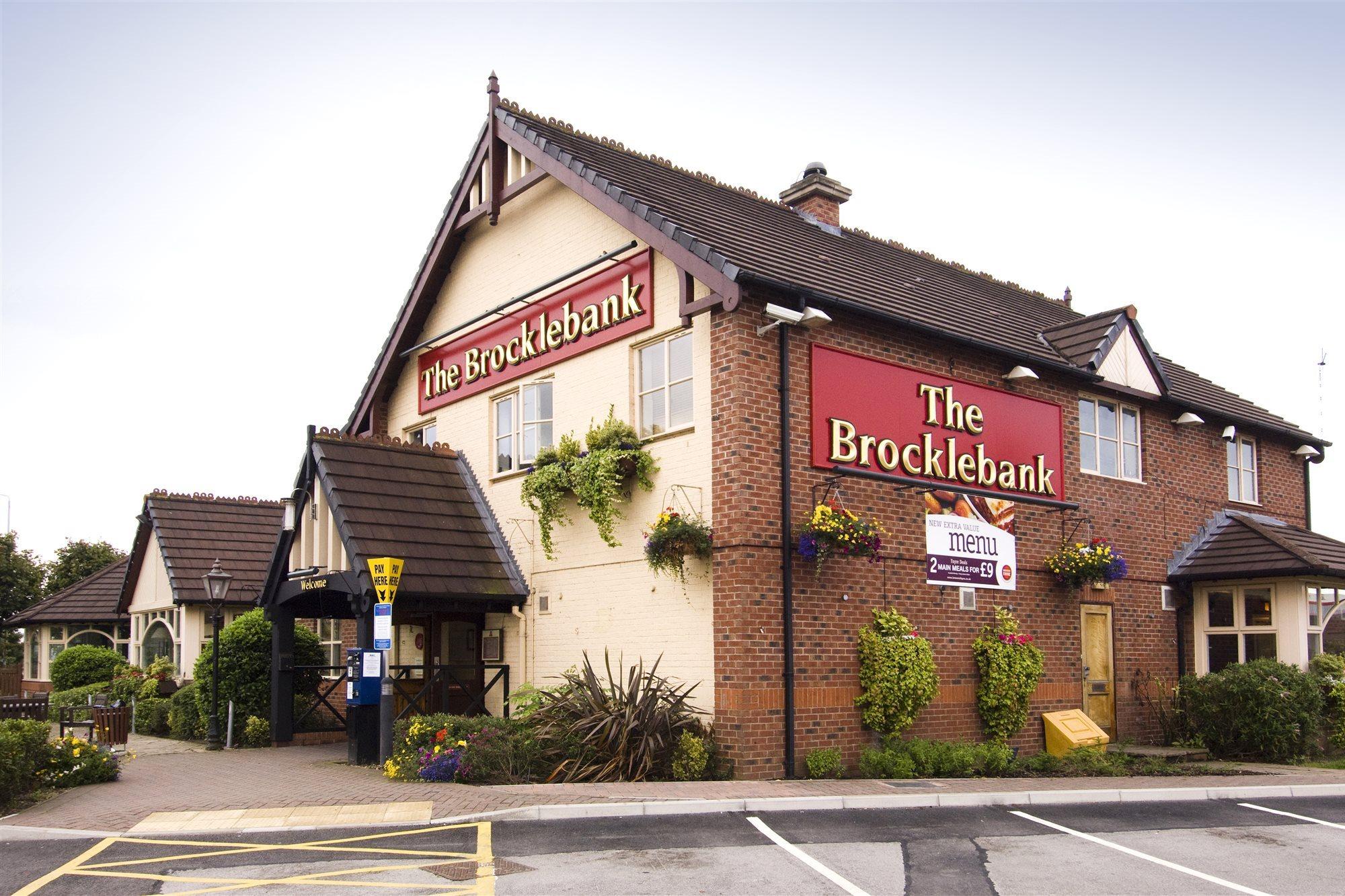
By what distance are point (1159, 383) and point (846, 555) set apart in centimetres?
871

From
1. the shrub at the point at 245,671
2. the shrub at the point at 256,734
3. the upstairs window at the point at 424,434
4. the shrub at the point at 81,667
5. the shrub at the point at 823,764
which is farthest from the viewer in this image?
the shrub at the point at 81,667

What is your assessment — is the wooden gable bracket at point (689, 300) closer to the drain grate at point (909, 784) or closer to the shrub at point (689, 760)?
the shrub at point (689, 760)

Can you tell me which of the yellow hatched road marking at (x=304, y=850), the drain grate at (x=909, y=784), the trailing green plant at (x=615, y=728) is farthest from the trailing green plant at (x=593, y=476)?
the yellow hatched road marking at (x=304, y=850)

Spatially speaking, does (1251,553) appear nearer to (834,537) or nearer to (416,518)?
(834,537)

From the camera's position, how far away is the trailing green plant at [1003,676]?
16047 millimetres

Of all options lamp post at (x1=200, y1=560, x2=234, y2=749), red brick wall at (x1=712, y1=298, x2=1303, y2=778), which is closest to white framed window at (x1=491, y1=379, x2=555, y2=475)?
red brick wall at (x1=712, y1=298, x2=1303, y2=778)

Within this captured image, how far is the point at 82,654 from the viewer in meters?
28.2

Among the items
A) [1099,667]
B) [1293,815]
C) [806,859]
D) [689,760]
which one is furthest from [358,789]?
[1099,667]

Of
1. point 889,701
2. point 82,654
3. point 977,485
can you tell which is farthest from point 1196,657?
point 82,654

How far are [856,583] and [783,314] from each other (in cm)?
358

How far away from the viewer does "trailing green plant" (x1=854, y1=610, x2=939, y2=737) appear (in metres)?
14.6

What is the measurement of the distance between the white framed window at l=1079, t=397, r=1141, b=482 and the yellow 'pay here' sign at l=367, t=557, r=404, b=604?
10673 millimetres

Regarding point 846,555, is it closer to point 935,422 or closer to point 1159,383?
point 935,422

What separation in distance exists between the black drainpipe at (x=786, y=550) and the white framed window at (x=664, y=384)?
1.21 metres
